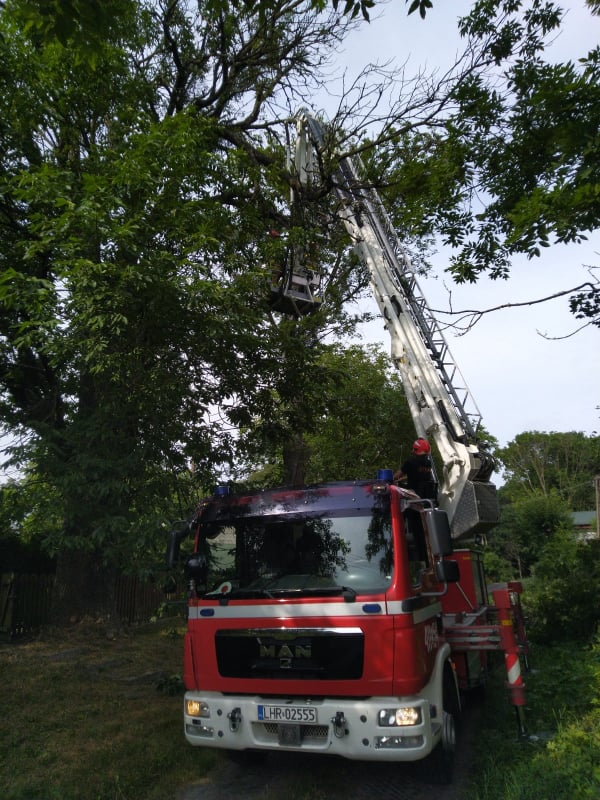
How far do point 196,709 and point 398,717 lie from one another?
173 cm

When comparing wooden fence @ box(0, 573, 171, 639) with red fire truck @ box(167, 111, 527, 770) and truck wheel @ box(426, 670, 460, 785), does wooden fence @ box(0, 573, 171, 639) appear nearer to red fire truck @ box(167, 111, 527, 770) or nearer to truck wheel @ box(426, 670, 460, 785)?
red fire truck @ box(167, 111, 527, 770)

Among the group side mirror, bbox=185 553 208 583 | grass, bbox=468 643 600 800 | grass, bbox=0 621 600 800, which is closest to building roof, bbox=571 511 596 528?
grass, bbox=0 621 600 800

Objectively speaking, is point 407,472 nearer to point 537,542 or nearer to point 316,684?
point 316,684

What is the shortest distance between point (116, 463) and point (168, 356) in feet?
6.18

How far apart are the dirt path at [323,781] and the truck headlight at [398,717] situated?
2.95ft

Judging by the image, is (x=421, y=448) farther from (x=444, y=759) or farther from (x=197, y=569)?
(x=444, y=759)

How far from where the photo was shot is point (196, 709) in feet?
16.6

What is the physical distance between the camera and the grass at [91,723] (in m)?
5.01

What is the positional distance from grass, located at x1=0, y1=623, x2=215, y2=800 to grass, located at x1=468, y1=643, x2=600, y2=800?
8.24ft

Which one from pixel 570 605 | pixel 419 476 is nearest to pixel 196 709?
pixel 419 476

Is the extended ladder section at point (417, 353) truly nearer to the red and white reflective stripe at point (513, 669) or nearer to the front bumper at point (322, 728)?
the red and white reflective stripe at point (513, 669)

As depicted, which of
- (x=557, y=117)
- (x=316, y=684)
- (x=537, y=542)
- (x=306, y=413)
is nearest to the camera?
(x=316, y=684)

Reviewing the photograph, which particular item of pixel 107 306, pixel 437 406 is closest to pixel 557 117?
pixel 437 406

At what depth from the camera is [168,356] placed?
28.1 ft
